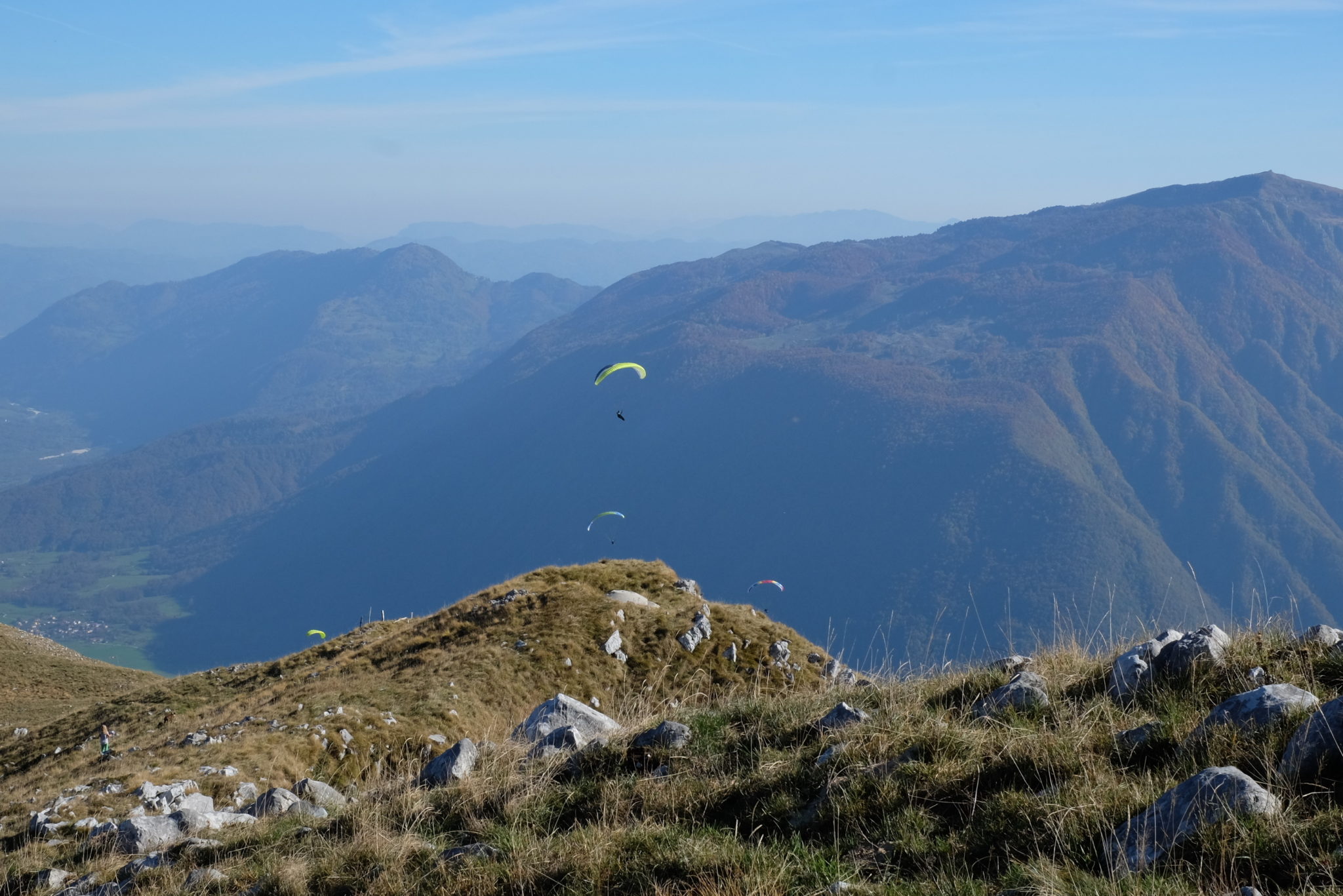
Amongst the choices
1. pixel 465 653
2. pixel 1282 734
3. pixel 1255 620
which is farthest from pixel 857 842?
pixel 465 653

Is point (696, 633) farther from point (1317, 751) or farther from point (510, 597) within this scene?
point (1317, 751)

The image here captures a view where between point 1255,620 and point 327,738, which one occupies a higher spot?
point 1255,620

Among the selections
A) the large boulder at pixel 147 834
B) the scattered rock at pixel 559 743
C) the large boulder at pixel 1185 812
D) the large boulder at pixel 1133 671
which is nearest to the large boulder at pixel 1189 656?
the large boulder at pixel 1133 671

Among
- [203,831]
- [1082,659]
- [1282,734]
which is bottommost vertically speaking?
[203,831]

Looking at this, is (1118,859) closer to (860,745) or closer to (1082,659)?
(860,745)

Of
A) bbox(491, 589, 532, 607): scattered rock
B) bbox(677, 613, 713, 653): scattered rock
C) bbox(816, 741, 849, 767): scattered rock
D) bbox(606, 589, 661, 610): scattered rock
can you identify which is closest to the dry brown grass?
bbox(816, 741, 849, 767): scattered rock

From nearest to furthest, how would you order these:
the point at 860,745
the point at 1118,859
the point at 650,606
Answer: the point at 1118,859
the point at 860,745
the point at 650,606

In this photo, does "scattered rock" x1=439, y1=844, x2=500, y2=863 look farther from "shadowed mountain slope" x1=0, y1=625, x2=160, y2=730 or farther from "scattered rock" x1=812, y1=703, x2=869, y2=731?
"shadowed mountain slope" x1=0, y1=625, x2=160, y2=730

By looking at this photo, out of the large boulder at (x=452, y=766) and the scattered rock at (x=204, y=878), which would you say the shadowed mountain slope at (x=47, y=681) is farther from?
the scattered rock at (x=204, y=878)
